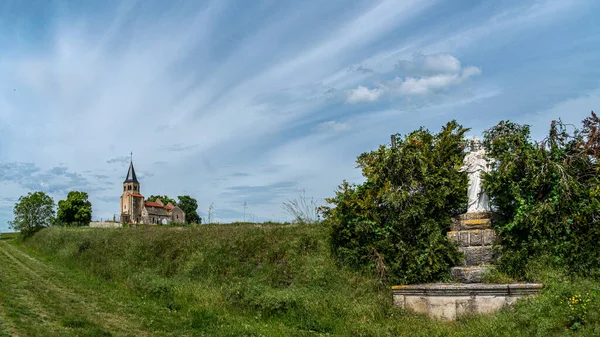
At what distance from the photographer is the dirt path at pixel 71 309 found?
8.47 metres

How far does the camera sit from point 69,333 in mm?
8172

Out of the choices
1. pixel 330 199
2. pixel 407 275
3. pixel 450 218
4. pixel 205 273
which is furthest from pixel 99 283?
pixel 450 218

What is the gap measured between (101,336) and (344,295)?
485 centimetres

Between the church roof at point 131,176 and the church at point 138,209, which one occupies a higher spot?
the church roof at point 131,176

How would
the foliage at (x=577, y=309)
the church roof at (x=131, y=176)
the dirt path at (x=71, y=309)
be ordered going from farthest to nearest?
the church roof at (x=131, y=176), the dirt path at (x=71, y=309), the foliage at (x=577, y=309)

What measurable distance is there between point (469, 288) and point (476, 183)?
2686 millimetres

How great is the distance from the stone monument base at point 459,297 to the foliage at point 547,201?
123 centimetres

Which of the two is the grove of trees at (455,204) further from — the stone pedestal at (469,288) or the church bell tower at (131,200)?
the church bell tower at (131,200)

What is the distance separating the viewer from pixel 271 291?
1059 cm

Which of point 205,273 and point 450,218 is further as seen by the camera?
point 205,273

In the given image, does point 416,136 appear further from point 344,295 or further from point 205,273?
point 205,273

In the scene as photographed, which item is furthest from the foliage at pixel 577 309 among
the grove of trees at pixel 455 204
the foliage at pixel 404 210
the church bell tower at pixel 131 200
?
the church bell tower at pixel 131 200

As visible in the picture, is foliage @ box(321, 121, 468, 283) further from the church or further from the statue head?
the church

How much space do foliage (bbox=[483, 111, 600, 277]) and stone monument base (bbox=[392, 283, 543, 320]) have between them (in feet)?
4.04
